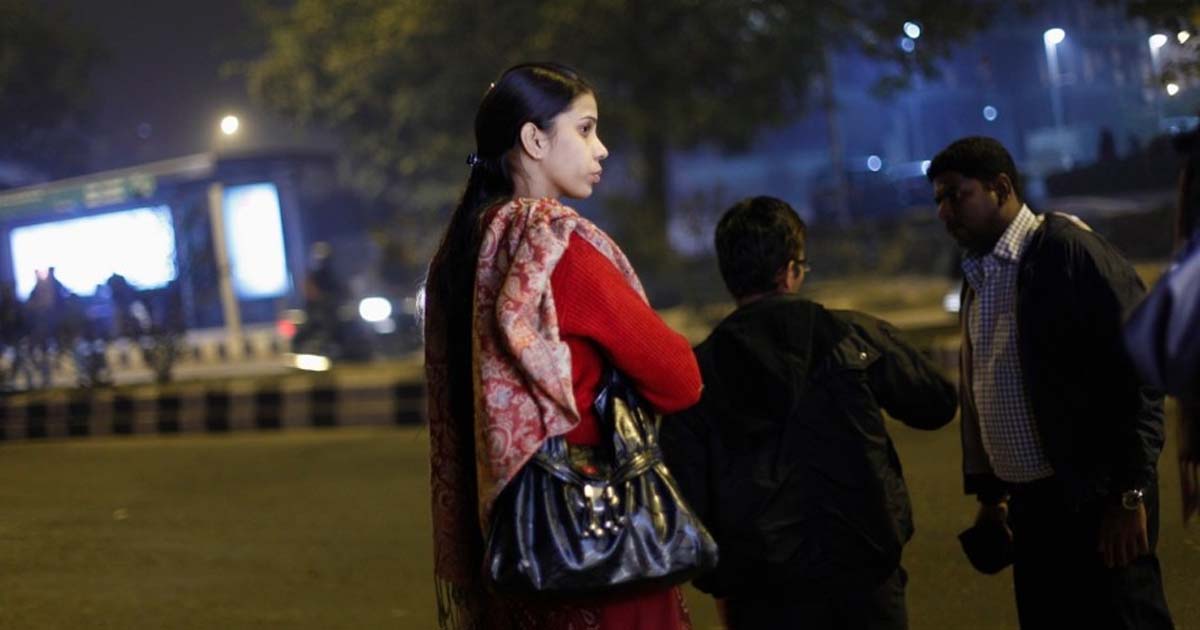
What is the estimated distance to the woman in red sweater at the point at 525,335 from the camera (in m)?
2.55

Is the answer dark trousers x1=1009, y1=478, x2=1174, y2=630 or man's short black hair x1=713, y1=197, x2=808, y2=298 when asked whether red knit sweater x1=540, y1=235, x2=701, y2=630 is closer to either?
man's short black hair x1=713, y1=197, x2=808, y2=298

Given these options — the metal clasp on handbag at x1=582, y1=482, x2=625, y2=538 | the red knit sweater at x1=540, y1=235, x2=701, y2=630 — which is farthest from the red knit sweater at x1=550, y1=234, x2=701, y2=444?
the metal clasp on handbag at x1=582, y1=482, x2=625, y2=538

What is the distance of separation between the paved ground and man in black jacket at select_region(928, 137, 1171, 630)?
152 centimetres

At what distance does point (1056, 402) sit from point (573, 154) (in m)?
1.26

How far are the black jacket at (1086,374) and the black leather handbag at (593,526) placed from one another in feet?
3.63

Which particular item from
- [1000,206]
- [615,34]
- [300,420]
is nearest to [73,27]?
[615,34]

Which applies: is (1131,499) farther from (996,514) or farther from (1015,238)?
(1015,238)

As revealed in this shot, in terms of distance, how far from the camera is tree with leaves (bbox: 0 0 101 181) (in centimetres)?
2967

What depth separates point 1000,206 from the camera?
3535mm

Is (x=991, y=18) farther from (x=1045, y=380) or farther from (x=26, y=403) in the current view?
(x=1045, y=380)

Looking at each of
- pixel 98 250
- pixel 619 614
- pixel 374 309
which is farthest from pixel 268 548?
pixel 374 309

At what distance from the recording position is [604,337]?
258 cm

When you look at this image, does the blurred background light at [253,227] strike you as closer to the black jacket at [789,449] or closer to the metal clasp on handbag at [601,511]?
the black jacket at [789,449]

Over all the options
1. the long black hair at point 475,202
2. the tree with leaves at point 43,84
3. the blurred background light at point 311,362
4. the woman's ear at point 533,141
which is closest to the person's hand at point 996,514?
the long black hair at point 475,202
